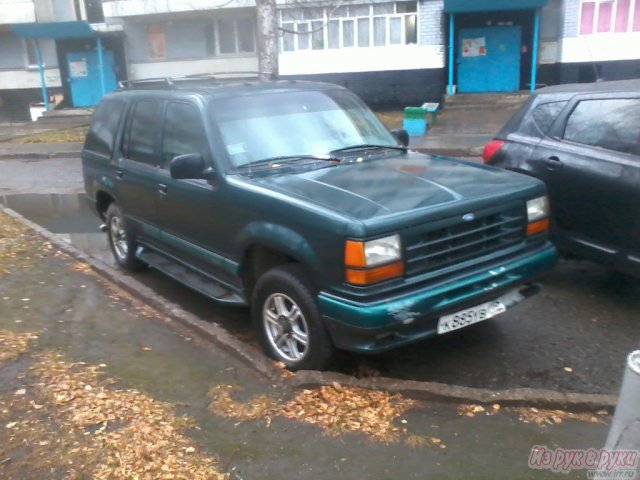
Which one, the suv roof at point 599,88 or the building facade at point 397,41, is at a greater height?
the building facade at point 397,41

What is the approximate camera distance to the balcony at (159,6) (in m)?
22.6

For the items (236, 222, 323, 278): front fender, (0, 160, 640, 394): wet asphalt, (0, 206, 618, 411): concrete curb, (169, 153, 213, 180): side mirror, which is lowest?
(0, 160, 640, 394): wet asphalt

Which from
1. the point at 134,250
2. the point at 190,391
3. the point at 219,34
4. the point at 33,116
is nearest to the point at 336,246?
the point at 190,391

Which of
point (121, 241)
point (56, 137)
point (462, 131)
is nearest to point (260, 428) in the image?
point (121, 241)

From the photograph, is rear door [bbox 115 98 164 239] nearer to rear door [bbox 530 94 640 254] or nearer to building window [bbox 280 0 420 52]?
rear door [bbox 530 94 640 254]

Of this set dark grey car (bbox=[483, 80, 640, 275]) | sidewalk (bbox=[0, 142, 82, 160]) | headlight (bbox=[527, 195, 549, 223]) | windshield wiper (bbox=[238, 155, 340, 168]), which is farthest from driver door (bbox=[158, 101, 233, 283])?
sidewalk (bbox=[0, 142, 82, 160])

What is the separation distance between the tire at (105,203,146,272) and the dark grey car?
358 centimetres

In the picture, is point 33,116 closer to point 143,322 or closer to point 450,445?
point 143,322

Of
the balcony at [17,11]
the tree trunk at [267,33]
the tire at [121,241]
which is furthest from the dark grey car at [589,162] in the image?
the balcony at [17,11]

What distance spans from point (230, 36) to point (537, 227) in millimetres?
22601

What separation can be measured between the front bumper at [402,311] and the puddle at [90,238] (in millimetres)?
1406

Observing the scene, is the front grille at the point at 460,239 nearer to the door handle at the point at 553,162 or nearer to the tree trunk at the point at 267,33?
the door handle at the point at 553,162

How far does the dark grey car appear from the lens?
464cm

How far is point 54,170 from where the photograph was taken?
13.6m
